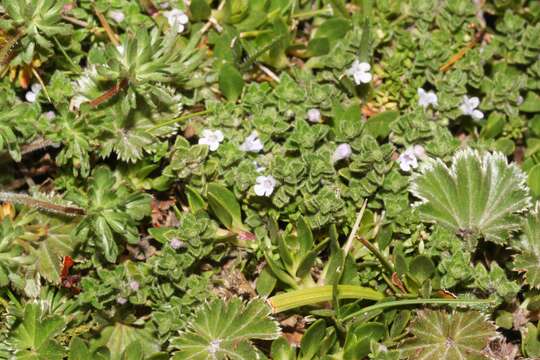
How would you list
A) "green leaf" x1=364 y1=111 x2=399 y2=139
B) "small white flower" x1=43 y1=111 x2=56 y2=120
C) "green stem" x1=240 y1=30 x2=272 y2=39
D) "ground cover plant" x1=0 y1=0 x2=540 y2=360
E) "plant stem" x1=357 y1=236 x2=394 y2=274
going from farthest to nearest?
"green stem" x1=240 y1=30 x2=272 y2=39
"green leaf" x1=364 y1=111 x2=399 y2=139
"small white flower" x1=43 y1=111 x2=56 y2=120
"plant stem" x1=357 y1=236 x2=394 y2=274
"ground cover plant" x1=0 y1=0 x2=540 y2=360

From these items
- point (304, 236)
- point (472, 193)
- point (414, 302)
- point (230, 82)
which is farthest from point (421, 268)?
point (230, 82)

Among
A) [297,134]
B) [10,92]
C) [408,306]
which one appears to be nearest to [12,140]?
[10,92]

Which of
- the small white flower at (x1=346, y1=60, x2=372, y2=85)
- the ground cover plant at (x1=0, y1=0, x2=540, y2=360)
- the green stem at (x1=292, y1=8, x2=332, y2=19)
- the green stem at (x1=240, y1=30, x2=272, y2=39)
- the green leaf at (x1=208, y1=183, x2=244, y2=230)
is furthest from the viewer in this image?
the green stem at (x1=292, y1=8, x2=332, y2=19)

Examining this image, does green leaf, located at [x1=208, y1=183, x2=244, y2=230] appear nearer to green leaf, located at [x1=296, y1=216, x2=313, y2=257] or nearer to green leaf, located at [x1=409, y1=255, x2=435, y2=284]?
green leaf, located at [x1=296, y1=216, x2=313, y2=257]

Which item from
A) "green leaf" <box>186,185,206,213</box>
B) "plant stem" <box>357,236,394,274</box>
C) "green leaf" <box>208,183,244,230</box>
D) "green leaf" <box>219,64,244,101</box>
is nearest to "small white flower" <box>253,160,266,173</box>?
"green leaf" <box>208,183,244,230</box>

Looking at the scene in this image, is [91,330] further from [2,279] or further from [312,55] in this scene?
[312,55]

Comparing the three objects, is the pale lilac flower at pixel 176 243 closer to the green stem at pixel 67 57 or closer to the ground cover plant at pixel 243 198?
the ground cover plant at pixel 243 198

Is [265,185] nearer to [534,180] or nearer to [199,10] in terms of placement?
[199,10]

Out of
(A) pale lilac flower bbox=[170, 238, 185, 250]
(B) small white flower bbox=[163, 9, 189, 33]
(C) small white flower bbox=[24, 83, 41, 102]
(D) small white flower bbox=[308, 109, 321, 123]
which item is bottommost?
(A) pale lilac flower bbox=[170, 238, 185, 250]
